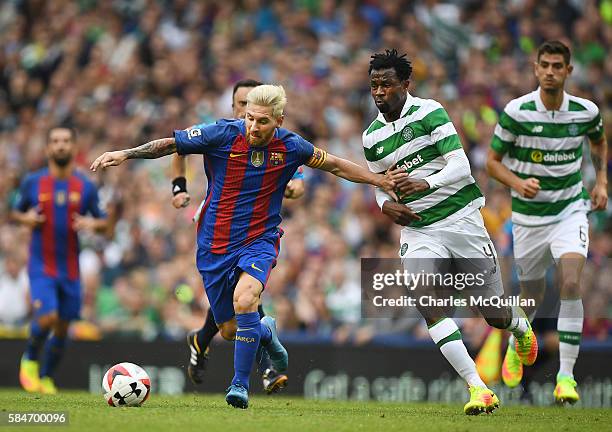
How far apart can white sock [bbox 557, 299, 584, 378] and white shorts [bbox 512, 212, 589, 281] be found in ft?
1.53

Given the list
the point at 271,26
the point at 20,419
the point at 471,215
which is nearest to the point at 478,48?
the point at 271,26

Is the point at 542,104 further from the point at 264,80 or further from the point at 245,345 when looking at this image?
the point at 264,80

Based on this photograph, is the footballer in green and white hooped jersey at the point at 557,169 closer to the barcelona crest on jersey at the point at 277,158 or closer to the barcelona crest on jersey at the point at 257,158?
the barcelona crest on jersey at the point at 277,158

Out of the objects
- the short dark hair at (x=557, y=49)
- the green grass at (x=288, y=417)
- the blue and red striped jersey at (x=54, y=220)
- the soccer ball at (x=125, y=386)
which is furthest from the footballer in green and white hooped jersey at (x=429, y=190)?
the blue and red striped jersey at (x=54, y=220)

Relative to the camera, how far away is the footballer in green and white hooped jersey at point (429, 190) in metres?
9.29

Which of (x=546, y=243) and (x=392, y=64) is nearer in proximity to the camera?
(x=392, y=64)

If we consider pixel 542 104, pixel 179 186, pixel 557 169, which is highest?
pixel 542 104

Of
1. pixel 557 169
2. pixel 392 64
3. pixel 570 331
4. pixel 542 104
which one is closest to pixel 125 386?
pixel 392 64

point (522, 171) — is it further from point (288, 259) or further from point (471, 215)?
point (288, 259)

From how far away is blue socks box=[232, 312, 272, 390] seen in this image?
9.05m

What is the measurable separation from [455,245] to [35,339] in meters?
5.51

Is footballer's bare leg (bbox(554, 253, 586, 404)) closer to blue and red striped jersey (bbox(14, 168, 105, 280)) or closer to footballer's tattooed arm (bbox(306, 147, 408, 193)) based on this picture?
footballer's tattooed arm (bbox(306, 147, 408, 193))

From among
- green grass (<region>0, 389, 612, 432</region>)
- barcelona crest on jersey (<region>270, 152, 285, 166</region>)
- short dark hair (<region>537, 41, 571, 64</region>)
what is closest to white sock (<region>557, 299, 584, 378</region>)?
green grass (<region>0, 389, 612, 432</region>)

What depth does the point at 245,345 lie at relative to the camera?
907 cm
